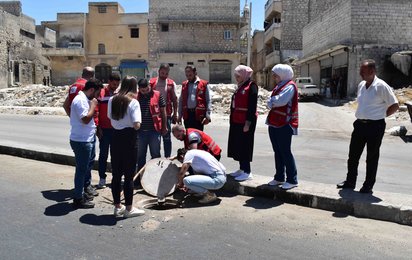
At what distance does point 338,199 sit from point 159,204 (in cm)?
239

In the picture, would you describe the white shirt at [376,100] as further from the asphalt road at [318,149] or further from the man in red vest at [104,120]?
the man in red vest at [104,120]

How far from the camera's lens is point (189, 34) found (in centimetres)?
4559

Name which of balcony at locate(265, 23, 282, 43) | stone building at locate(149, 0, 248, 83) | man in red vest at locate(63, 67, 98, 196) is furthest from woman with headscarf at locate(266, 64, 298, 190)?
balcony at locate(265, 23, 282, 43)

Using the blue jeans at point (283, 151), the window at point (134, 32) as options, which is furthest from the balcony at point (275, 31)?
the blue jeans at point (283, 151)

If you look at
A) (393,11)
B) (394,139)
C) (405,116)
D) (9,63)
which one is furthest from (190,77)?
(9,63)

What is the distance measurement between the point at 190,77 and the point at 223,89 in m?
21.1

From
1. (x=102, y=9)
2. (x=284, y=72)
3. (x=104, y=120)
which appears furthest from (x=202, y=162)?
(x=102, y=9)

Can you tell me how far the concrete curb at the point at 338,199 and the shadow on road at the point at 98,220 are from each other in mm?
2038

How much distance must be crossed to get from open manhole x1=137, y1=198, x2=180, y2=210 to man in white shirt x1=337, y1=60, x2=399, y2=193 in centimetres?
260

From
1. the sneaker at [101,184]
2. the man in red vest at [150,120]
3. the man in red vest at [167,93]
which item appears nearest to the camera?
the man in red vest at [150,120]

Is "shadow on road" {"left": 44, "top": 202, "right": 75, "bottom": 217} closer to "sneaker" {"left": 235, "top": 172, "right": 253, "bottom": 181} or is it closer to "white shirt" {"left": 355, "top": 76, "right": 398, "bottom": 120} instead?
"sneaker" {"left": 235, "top": 172, "right": 253, "bottom": 181}

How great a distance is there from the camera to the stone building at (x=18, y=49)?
44.8 metres

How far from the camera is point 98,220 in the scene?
5.02 m

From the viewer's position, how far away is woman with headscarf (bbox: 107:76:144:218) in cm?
489
